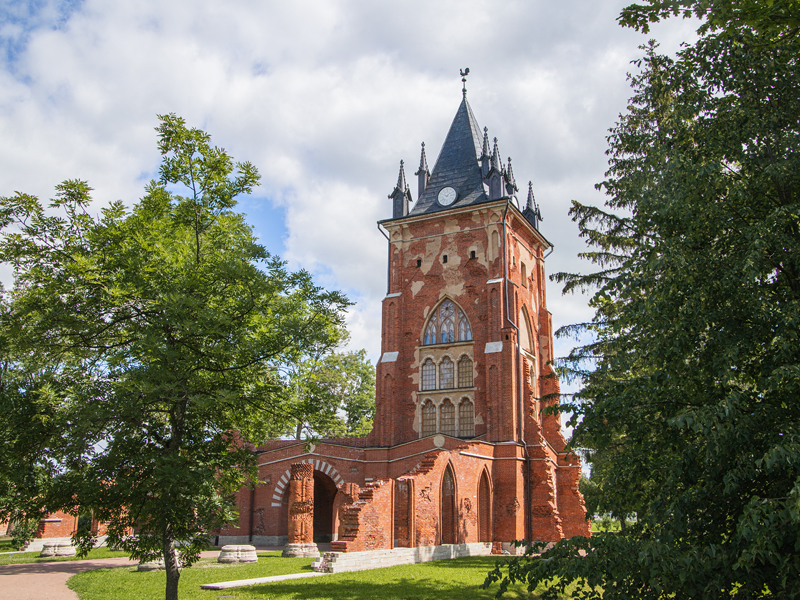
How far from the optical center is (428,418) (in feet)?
98.8

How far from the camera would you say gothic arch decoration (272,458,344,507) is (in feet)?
94.6

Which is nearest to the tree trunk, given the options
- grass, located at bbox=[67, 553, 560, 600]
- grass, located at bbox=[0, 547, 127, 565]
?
grass, located at bbox=[67, 553, 560, 600]

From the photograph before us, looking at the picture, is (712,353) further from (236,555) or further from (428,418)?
(428,418)

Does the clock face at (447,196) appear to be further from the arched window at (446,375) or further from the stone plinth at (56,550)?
the stone plinth at (56,550)

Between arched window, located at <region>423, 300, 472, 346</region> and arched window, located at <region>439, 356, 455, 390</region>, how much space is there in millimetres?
978

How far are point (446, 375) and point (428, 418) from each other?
2144mm

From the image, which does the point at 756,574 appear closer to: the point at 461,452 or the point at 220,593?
the point at 220,593

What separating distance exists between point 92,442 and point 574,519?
22737mm

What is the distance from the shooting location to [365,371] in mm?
44906

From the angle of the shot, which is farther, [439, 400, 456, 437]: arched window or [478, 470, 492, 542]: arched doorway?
[439, 400, 456, 437]: arched window

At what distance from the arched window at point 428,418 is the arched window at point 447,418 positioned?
344mm

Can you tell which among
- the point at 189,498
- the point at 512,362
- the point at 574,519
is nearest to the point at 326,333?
the point at 189,498

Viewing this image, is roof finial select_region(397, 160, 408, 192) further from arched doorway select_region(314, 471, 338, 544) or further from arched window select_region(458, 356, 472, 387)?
arched doorway select_region(314, 471, 338, 544)

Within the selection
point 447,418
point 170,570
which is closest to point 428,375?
point 447,418
